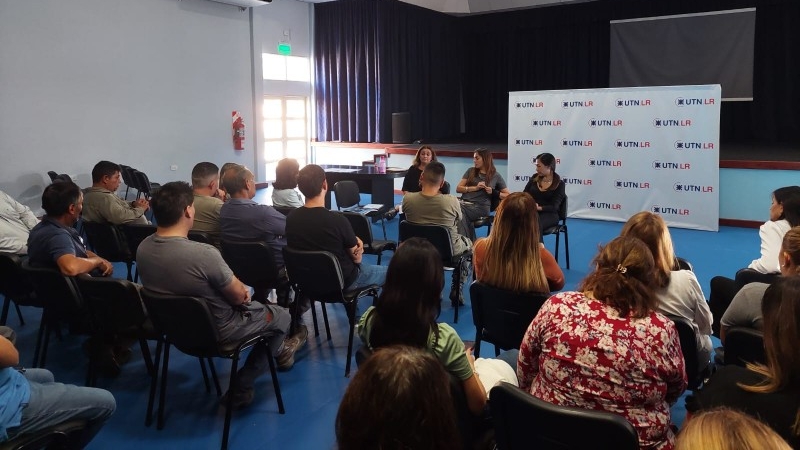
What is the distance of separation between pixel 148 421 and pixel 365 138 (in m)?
9.79

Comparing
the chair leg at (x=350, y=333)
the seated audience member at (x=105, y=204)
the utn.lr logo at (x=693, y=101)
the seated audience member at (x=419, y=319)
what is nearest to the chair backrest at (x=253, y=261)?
the chair leg at (x=350, y=333)

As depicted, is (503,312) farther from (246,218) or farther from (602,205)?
(602,205)

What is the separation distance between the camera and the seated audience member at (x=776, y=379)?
1.44m

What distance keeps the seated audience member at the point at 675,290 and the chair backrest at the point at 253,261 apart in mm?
2135

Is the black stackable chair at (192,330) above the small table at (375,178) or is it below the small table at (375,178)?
below

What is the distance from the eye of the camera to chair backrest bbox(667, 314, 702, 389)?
2293 mm

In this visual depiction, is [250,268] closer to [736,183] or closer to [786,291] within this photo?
[786,291]

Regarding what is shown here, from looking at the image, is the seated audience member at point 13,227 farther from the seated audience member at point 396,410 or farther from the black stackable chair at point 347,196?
the seated audience member at point 396,410

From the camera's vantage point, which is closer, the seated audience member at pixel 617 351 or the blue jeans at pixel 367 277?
the seated audience member at pixel 617 351

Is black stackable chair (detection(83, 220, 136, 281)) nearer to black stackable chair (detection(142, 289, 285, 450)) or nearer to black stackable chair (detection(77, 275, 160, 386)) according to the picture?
black stackable chair (detection(77, 275, 160, 386))

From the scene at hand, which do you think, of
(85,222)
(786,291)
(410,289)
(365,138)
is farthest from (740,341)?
(365,138)

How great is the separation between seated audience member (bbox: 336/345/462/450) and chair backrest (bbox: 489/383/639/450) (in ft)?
1.85

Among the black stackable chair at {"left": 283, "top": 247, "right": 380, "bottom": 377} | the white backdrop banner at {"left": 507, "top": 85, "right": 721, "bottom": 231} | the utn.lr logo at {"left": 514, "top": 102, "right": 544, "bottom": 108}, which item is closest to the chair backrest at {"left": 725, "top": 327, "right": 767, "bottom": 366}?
the black stackable chair at {"left": 283, "top": 247, "right": 380, "bottom": 377}

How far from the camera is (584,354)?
1.70 meters
